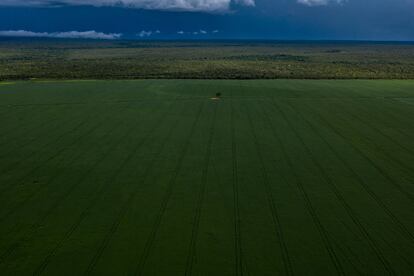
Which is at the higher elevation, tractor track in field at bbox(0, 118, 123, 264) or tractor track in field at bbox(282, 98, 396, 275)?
tractor track in field at bbox(282, 98, 396, 275)

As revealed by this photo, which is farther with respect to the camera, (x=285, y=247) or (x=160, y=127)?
(x=160, y=127)

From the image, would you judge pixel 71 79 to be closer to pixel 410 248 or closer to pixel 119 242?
pixel 119 242

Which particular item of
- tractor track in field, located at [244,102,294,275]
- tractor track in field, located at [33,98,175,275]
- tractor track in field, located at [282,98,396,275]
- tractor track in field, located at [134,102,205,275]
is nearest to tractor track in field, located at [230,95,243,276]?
tractor track in field, located at [244,102,294,275]

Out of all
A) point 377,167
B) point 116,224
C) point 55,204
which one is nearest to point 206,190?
point 116,224

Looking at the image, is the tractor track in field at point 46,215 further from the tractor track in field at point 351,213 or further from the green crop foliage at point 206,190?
the tractor track in field at point 351,213

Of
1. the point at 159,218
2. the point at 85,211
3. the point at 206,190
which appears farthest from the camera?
the point at 206,190

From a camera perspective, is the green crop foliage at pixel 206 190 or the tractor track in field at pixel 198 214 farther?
the green crop foliage at pixel 206 190

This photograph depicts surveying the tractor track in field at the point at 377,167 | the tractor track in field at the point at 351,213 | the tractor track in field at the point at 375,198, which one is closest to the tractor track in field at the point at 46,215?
the tractor track in field at the point at 351,213

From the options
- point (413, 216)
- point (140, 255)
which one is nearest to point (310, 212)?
point (413, 216)

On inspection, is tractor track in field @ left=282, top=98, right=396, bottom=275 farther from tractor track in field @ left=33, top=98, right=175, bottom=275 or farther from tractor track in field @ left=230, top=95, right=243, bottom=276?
tractor track in field @ left=33, top=98, right=175, bottom=275

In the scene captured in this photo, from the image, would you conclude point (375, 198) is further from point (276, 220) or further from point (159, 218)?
point (159, 218)

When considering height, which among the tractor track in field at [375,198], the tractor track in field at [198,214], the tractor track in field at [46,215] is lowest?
the tractor track in field at [46,215]
